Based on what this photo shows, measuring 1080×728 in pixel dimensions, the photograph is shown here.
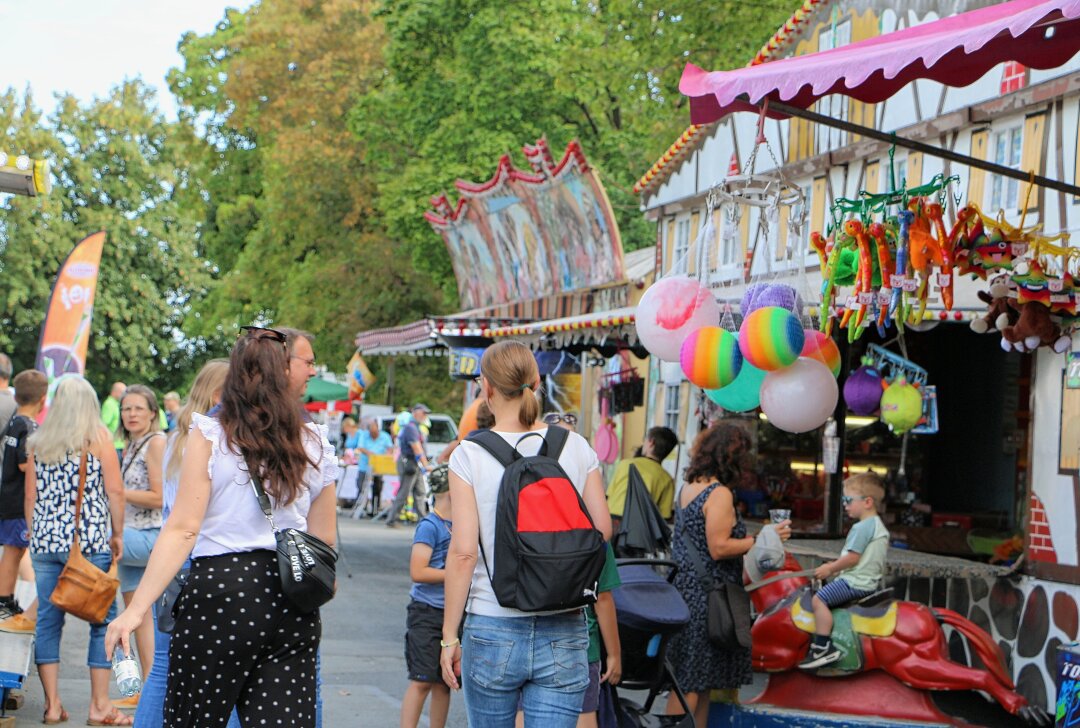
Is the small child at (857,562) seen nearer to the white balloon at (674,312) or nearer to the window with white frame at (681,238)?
the white balloon at (674,312)

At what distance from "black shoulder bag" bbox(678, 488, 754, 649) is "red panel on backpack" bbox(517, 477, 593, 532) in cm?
296

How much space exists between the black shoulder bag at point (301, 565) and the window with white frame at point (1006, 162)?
7341mm

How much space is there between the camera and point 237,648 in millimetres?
4707

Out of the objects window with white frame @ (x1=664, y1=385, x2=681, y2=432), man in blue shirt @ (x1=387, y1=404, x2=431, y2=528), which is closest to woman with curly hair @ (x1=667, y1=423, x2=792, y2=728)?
window with white frame @ (x1=664, y1=385, x2=681, y2=432)

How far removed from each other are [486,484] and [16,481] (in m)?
4.62

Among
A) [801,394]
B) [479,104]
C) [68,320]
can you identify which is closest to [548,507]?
[801,394]

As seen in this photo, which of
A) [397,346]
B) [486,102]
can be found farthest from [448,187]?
[397,346]

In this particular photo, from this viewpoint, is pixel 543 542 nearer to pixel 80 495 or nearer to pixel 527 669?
pixel 527 669

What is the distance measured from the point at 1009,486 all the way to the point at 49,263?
4041 cm

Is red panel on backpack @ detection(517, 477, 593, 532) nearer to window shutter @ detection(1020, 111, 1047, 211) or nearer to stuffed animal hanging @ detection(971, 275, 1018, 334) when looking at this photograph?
stuffed animal hanging @ detection(971, 275, 1018, 334)

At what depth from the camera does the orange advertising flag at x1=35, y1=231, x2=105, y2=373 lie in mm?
20812

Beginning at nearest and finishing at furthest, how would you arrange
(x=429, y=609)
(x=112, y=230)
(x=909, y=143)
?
(x=909, y=143) → (x=429, y=609) → (x=112, y=230)

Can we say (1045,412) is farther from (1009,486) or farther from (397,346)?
(397,346)

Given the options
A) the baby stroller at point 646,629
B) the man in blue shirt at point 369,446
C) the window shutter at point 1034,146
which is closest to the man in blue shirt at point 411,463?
the man in blue shirt at point 369,446
